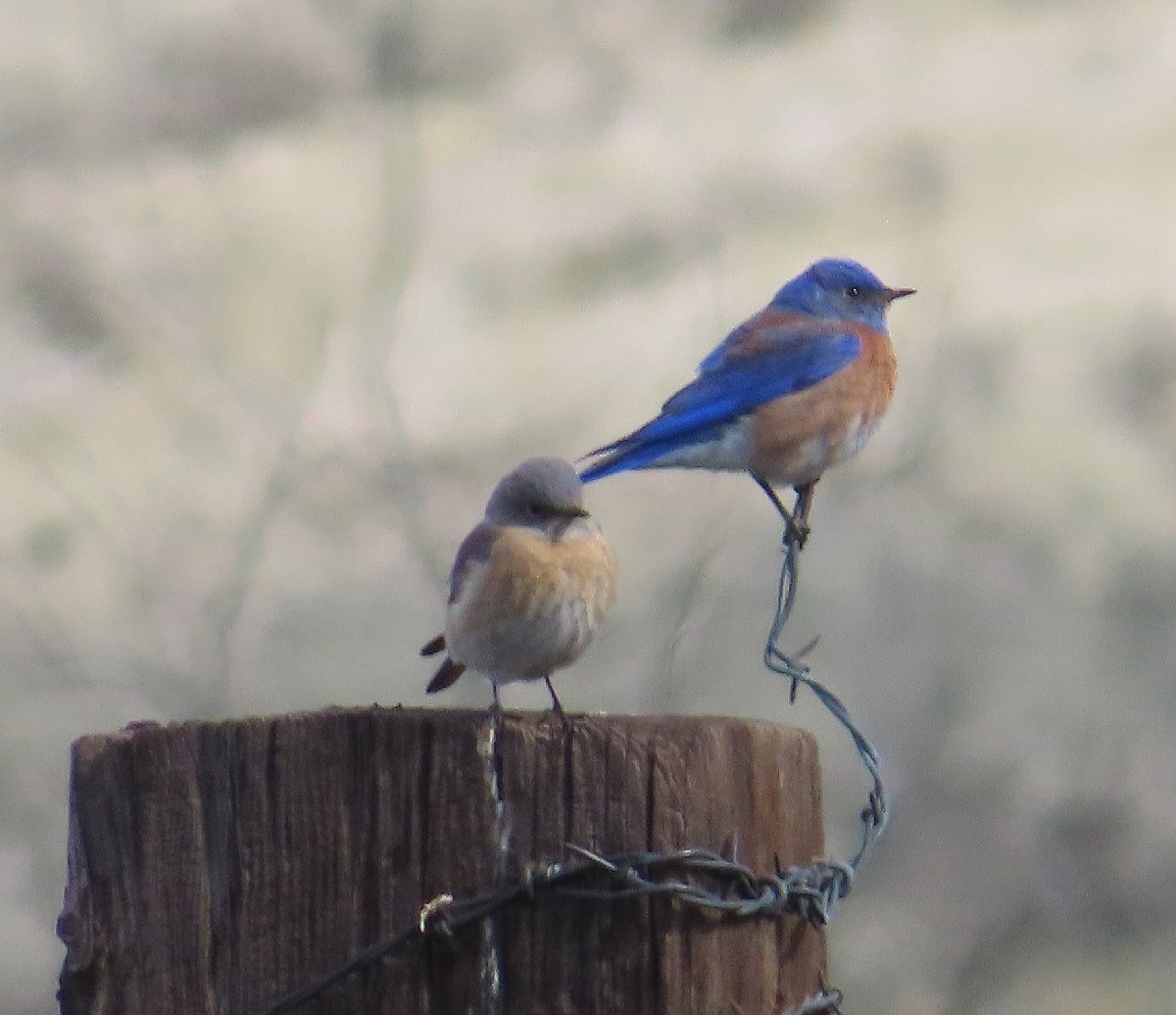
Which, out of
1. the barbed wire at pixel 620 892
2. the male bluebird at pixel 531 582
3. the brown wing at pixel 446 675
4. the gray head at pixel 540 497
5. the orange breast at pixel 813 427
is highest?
the orange breast at pixel 813 427

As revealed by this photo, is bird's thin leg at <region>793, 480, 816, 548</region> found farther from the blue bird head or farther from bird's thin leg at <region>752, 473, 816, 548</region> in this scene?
the blue bird head

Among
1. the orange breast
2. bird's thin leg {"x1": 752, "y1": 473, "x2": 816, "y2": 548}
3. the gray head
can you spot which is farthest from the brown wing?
the orange breast

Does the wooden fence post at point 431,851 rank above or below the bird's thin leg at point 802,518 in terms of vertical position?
below

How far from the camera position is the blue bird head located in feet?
21.8

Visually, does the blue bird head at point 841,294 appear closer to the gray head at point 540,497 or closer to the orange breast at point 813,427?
the orange breast at point 813,427

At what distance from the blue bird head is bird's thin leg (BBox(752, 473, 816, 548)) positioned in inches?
29.6

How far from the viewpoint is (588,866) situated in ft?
7.77

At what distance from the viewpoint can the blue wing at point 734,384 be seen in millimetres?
5695

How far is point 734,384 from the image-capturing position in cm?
609

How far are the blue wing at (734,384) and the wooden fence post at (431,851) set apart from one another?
10.1ft

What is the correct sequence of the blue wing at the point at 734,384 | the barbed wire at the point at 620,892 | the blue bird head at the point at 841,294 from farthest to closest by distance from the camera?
the blue bird head at the point at 841,294 < the blue wing at the point at 734,384 < the barbed wire at the point at 620,892

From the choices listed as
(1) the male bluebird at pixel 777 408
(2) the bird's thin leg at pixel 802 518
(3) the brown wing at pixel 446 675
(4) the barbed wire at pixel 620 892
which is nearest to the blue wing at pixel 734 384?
(1) the male bluebird at pixel 777 408

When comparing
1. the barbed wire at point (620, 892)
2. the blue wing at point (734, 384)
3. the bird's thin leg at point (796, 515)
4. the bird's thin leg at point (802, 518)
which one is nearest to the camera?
the barbed wire at point (620, 892)

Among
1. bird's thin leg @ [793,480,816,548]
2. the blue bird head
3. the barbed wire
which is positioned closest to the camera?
the barbed wire
